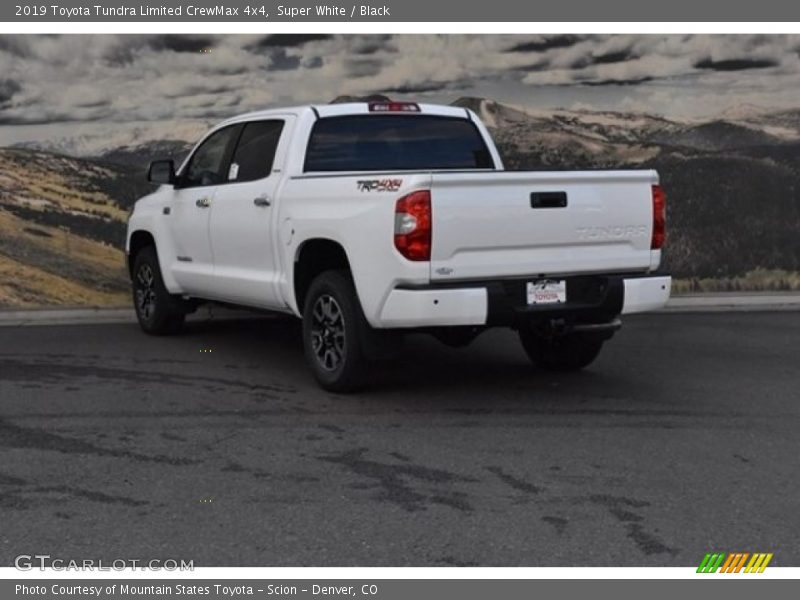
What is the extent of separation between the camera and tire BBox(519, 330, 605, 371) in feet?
24.1

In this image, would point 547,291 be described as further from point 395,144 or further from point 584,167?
point 584,167

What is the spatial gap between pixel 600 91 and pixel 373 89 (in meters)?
2.77

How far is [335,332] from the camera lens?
663cm

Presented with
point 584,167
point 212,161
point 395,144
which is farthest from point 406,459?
point 584,167

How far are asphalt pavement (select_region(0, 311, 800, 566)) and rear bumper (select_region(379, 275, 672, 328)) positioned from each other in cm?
63

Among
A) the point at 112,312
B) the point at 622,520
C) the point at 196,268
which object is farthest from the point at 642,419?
the point at 112,312

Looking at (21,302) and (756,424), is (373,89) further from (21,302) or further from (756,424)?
(756,424)

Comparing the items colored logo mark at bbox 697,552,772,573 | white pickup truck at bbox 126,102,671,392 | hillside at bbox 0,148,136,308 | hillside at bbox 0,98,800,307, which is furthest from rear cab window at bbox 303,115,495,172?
hillside at bbox 0,148,136,308

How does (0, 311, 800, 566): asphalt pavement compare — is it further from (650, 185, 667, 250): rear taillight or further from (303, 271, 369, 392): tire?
(650, 185, 667, 250): rear taillight

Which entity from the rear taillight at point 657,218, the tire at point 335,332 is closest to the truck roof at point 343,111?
the tire at point 335,332

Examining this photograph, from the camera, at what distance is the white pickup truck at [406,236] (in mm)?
5883

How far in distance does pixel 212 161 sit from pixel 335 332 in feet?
7.77

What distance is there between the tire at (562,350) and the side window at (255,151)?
7.52 ft

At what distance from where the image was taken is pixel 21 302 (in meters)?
11.0
